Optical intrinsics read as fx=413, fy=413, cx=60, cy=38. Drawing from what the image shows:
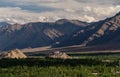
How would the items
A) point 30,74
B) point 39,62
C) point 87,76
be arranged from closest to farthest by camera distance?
point 87,76 < point 30,74 < point 39,62

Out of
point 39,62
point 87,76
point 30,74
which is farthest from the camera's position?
point 39,62

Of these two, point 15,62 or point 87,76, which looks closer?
point 87,76

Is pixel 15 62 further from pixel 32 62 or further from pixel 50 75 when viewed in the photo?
pixel 50 75

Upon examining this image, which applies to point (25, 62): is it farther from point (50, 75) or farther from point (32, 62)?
point (50, 75)

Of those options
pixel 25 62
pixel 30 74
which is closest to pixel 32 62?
pixel 25 62

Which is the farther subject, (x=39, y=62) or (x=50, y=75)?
(x=39, y=62)

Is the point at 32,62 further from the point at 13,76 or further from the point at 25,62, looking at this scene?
the point at 13,76

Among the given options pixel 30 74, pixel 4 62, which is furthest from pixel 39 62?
pixel 30 74
